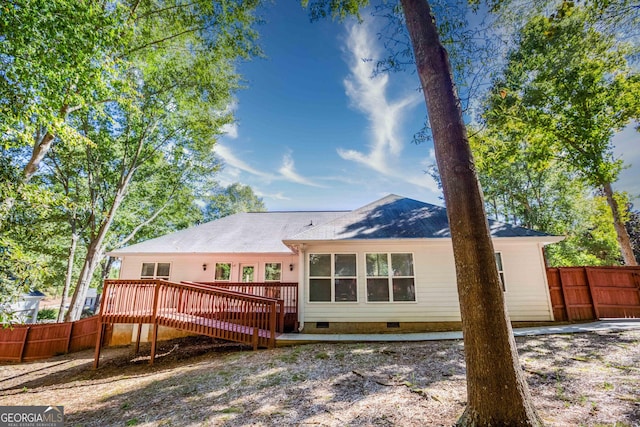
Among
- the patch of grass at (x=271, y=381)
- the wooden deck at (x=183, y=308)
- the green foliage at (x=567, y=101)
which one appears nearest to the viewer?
the patch of grass at (x=271, y=381)

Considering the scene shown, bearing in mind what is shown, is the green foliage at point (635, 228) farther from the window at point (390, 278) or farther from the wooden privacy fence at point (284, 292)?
the wooden privacy fence at point (284, 292)

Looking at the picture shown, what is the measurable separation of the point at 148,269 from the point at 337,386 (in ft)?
36.1

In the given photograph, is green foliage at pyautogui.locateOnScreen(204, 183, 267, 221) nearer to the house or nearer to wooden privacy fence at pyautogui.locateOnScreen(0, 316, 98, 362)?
wooden privacy fence at pyautogui.locateOnScreen(0, 316, 98, 362)

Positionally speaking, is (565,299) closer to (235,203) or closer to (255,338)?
(255,338)

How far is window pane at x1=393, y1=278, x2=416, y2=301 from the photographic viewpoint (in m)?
8.72

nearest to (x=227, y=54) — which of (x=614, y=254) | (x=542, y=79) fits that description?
(x=542, y=79)

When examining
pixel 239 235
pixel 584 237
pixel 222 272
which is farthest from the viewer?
pixel 584 237

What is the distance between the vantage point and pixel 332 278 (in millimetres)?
8945

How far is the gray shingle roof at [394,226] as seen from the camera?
864 cm

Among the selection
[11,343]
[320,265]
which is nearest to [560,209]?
[320,265]

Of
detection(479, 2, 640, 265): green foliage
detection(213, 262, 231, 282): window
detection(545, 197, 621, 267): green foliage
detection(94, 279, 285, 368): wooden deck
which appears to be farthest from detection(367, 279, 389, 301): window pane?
detection(545, 197, 621, 267): green foliage

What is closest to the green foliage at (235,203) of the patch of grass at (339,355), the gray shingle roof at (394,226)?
the gray shingle roof at (394,226)

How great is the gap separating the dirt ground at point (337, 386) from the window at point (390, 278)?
2.03 meters

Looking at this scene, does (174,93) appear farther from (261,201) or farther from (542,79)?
(261,201)
